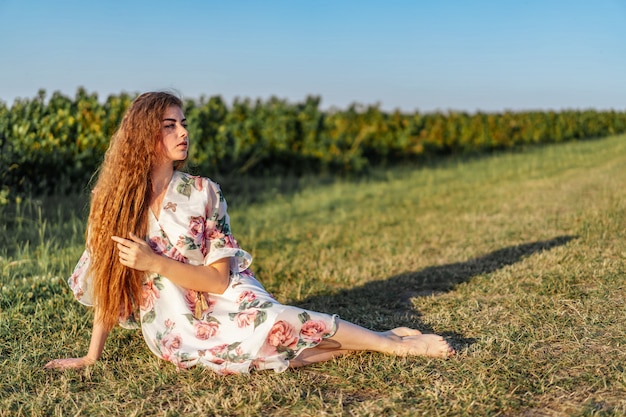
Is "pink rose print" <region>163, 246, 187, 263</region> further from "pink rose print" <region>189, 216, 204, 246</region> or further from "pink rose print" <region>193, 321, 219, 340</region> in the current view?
"pink rose print" <region>193, 321, 219, 340</region>

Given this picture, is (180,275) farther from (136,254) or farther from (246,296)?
(246,296)

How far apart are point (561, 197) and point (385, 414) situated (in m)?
8.01

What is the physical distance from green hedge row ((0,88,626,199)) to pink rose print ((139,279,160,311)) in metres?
0.98

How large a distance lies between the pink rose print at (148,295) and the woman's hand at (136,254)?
21cm

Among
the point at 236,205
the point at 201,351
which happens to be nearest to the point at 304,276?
the point at 201,351

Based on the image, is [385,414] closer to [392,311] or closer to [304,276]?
[392,311]

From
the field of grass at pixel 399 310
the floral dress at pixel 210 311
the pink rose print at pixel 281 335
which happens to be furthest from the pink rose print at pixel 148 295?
the pink rose print at pixel 281 335

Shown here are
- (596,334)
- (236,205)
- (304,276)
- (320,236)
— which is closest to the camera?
(596,334)

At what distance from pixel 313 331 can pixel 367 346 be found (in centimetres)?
39

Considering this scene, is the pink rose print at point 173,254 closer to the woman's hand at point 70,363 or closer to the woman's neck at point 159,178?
the woman's neck at point 159,178

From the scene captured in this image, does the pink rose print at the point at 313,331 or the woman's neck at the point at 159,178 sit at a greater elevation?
the woman's neck at the point at 159,178

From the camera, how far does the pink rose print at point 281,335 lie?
3.41m

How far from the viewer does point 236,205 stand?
1083 cm

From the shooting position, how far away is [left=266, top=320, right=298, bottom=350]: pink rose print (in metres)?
3.41
